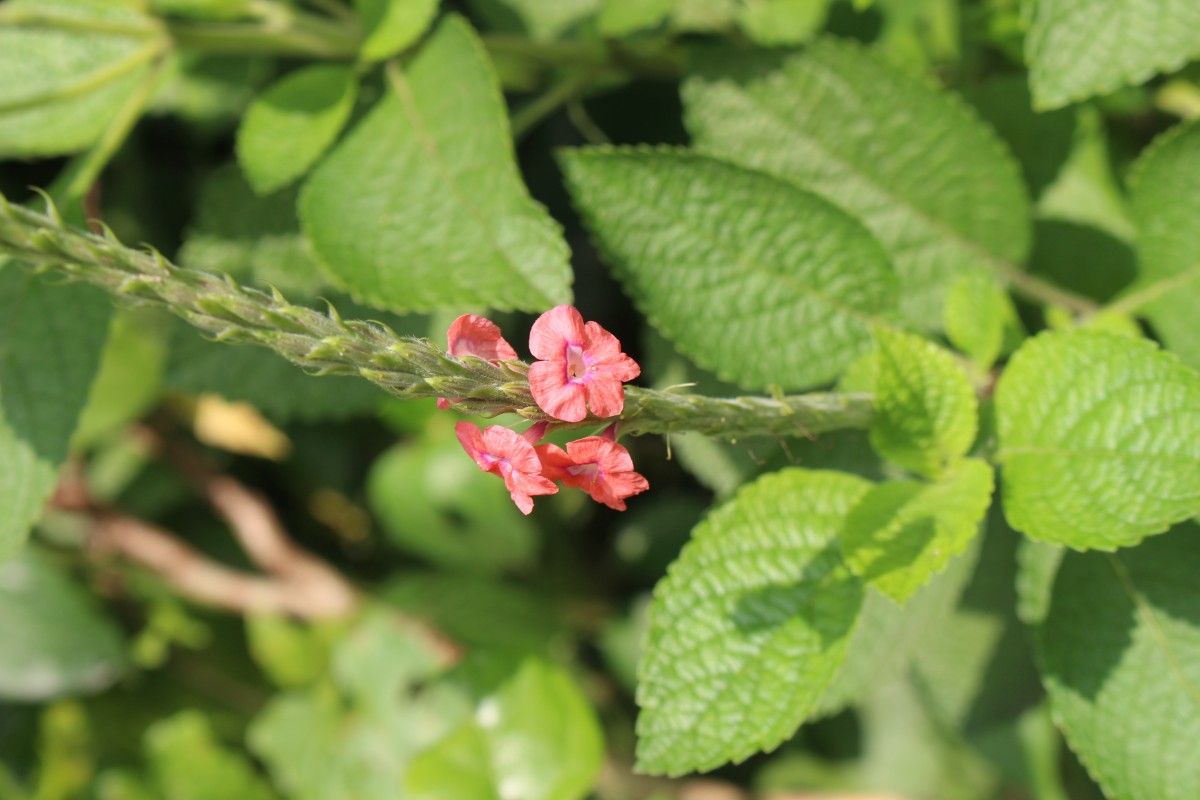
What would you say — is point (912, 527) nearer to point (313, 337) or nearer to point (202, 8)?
point (313, 337)

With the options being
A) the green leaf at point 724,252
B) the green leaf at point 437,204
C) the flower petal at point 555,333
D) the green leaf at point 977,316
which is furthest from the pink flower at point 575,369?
the green leaf at point 977,316

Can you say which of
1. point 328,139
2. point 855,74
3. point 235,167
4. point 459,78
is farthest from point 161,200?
point 855,74

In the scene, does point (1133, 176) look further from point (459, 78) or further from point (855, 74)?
point (459, 78)

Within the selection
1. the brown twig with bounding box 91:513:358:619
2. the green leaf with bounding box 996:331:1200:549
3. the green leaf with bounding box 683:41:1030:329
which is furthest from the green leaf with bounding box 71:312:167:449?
the green leaf with bounding box 996:331:1200:549

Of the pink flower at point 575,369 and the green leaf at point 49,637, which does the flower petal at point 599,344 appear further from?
the green leaf at point 49,637

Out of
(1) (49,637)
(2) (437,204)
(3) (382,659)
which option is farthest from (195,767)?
(2) (437,204)

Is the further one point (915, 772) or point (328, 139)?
point (915, 772)
